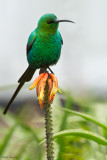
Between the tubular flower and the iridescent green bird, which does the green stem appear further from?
the iridescent green bird

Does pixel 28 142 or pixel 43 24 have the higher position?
pixel 43 24

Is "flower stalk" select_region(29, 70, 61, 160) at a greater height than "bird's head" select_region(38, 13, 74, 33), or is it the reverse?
"bird's head" select_region(38, 13, 74, 33)

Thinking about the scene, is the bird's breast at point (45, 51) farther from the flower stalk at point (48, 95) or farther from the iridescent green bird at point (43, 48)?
the flower stalk at point (48, 95)

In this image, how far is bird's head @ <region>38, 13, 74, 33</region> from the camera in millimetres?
1135

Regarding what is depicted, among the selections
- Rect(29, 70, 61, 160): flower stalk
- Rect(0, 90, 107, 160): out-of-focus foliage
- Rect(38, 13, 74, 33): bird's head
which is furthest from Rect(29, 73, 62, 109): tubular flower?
Rect(0, 90, 107, 160): out-of-focus foliage

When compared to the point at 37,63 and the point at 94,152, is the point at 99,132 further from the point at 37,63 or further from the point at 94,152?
the point at 37,63

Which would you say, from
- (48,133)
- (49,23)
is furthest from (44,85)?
(49,23)

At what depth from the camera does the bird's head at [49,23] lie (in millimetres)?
1135

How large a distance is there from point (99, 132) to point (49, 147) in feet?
3.10

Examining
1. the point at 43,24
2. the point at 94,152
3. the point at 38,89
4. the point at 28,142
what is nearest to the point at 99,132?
the point at 94,152

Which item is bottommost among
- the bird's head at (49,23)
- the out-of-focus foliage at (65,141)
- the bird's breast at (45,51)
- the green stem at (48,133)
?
the out-of-focus foliage at (65,141)

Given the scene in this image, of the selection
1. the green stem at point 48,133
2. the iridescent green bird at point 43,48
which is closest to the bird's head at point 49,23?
the iridescent green bird at point 43,48

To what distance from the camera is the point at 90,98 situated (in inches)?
97.0

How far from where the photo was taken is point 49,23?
116cm
